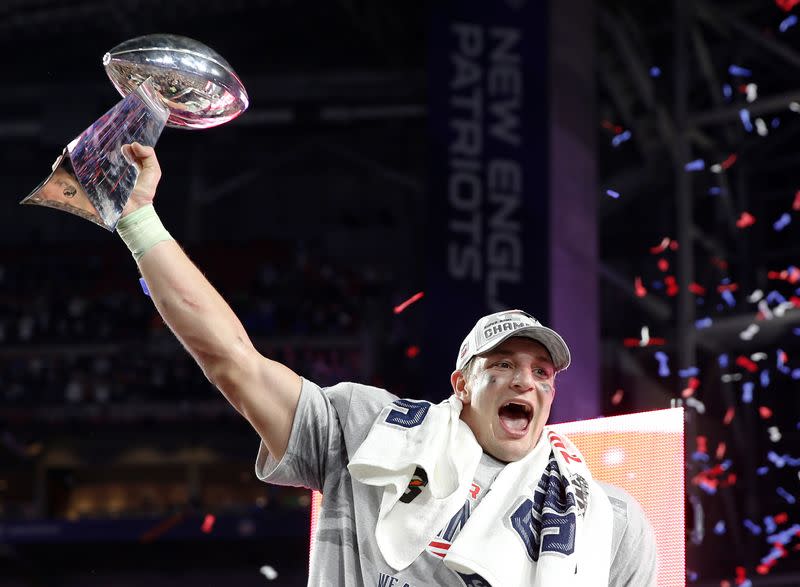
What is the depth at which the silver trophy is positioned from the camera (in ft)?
7.01

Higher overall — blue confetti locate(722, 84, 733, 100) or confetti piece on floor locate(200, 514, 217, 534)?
blue confetti locate(722, 84, 733, 100)

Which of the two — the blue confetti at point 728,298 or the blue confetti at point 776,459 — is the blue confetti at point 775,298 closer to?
the blue confetti at point 728,298

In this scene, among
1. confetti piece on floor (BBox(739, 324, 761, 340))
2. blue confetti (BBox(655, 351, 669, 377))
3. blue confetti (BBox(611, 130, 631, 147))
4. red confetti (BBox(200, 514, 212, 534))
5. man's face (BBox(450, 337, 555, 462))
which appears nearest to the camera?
man's face (BBox(450, 337, 555, 462))

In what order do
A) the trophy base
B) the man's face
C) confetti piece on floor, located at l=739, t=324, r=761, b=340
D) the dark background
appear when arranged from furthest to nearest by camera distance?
the dark background < confetti piece on floor, located at l=739, t=324, r=761, b=340 < the man's face < the trophy base

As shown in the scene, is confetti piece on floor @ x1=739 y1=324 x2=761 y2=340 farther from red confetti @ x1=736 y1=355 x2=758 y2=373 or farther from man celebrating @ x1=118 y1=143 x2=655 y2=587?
man celebrating @ x1=118 y1=143 x2=655 y2=587

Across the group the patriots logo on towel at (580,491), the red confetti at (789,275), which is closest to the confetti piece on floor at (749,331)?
the red confetti at (789,275)

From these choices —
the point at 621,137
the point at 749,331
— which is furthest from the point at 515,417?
the point at 749,331

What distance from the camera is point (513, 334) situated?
99.1 inches

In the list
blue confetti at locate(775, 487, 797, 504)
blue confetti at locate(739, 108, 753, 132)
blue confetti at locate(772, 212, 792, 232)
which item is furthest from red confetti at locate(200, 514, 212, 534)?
blue confetti at locate(772, 212, 792, 232)

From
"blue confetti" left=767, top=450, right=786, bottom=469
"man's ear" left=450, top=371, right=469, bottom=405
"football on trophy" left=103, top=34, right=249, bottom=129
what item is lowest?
"man's ear" left=450, top=371, right=469, bottom=405

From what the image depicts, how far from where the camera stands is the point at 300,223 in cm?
1722

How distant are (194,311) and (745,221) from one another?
34.6 ft

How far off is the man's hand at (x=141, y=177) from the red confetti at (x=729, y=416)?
9.50 metres

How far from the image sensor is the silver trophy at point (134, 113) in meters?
2.14
